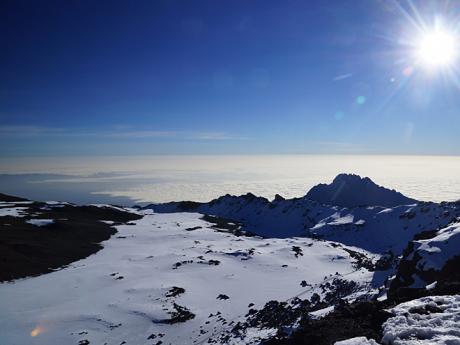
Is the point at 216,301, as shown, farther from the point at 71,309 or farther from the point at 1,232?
the point at 1,232

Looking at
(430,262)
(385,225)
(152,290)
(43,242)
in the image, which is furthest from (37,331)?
(385,225)

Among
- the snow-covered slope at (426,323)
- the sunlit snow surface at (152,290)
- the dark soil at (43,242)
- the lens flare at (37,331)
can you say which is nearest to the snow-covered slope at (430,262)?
the sunlit snow surface at (152,290)

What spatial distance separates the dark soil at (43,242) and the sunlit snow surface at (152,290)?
4.05m

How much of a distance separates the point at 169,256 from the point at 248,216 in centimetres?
12424

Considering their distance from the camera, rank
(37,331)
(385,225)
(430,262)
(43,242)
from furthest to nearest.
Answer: (385,225) < (43,242) < (430,262) < (37,331)

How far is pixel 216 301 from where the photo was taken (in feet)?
160

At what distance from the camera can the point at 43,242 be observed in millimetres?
81688

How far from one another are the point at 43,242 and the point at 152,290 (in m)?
43.8

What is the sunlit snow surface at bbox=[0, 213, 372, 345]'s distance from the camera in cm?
3801

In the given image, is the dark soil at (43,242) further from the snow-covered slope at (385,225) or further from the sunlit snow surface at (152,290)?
the snow-covered slope at (385,225)

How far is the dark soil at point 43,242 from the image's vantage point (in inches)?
2449

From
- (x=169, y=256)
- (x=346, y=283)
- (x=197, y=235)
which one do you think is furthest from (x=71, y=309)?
(x=197, y=235)

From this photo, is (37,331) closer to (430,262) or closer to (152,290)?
(152,290)

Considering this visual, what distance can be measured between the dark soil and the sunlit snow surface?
4.05 metres
